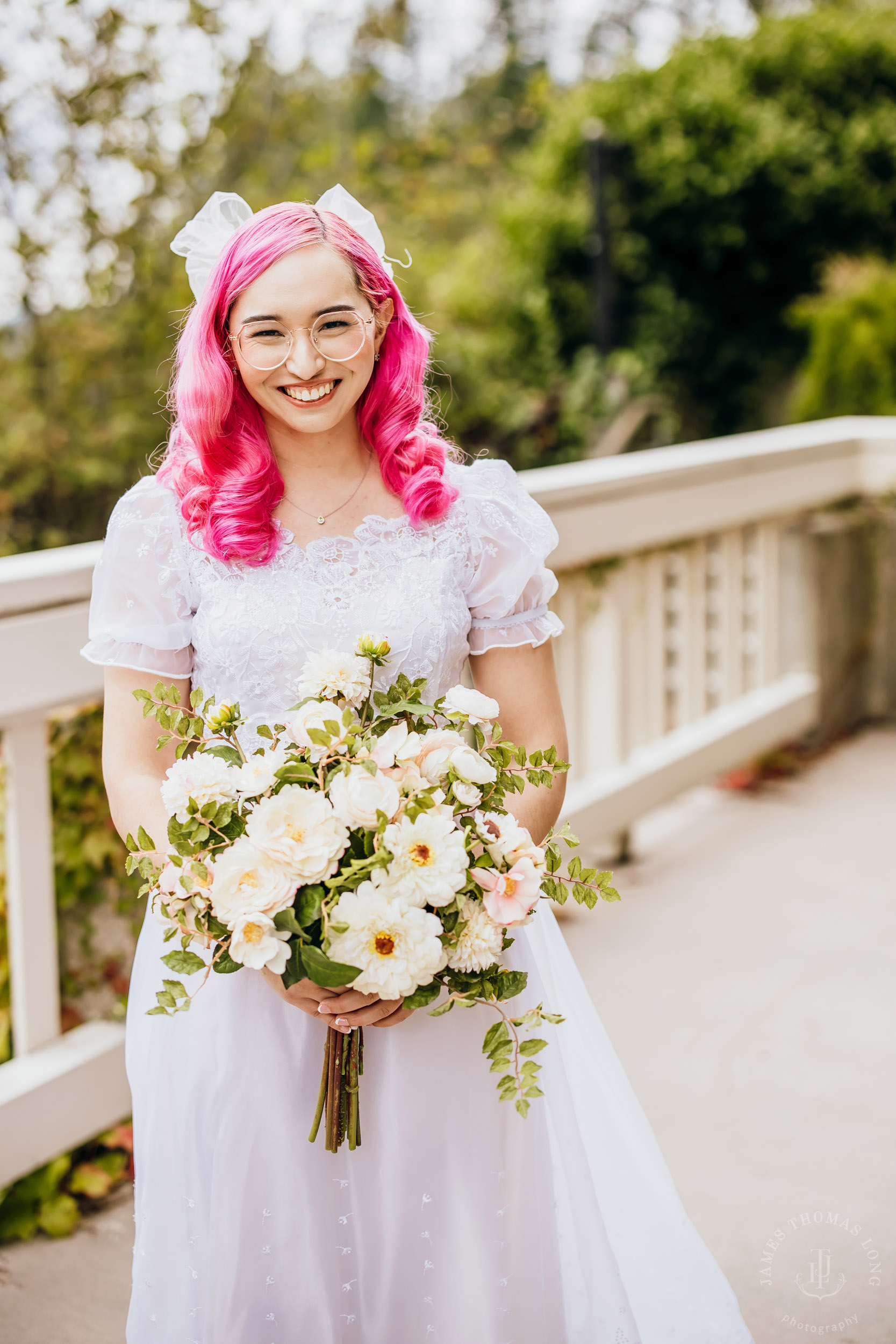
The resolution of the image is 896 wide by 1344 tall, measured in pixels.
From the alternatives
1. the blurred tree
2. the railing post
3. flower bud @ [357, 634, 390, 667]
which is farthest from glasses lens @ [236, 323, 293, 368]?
the blurred tree

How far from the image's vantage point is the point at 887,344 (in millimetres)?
8688

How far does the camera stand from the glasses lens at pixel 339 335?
1.68 meters

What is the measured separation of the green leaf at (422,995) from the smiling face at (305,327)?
2.39 ft

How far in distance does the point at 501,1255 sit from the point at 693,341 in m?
9.99

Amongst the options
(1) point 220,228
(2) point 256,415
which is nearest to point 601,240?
(1) point 220,228

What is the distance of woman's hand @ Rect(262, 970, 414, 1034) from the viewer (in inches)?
59.3

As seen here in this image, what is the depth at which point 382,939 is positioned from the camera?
4.46 feet

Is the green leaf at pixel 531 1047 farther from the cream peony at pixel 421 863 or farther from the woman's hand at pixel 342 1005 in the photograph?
the cream peony at pixel 421 863

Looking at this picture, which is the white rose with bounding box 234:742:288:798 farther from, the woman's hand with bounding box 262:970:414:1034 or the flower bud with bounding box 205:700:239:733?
the woman's hand with bounding box 262:970:414:1034

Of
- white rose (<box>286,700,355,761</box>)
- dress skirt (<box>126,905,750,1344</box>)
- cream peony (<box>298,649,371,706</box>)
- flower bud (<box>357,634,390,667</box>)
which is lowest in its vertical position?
dress skirt (<box>126,905,750,1344</box>)

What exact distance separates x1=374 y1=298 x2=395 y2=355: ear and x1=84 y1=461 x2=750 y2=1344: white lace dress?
0.69 ft

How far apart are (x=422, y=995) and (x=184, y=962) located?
26 cm

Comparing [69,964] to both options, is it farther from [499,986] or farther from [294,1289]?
[499,986]

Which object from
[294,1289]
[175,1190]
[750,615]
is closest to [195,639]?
[175,1190]
